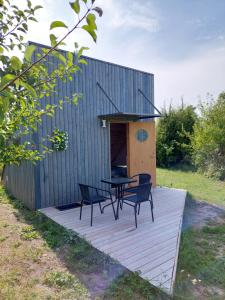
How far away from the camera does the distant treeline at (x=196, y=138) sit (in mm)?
9922

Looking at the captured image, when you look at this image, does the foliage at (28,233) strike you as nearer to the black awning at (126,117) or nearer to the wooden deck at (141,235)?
the wooden deck at (141,235)

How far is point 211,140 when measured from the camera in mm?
10023

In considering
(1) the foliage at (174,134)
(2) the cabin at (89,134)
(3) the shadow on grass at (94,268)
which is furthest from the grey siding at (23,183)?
(1) the foliage at (174,134)

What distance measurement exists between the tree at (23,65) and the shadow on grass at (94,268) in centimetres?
167

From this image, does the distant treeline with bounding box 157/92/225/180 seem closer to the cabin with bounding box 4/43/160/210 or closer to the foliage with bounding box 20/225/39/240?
the cabin with bounding box 4/43/160/210

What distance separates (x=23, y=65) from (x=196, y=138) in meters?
10.2

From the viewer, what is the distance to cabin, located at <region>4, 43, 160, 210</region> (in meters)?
5.28

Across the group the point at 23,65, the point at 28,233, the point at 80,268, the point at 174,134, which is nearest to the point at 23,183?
the point at 28,233

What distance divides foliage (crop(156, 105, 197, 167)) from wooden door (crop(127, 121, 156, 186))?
17.4 ft

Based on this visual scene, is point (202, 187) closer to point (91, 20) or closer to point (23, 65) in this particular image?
point (23, 65)

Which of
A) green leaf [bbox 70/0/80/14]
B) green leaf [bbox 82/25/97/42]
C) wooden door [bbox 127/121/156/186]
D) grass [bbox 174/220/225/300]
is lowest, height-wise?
grass [bbox 174/220/225/300]

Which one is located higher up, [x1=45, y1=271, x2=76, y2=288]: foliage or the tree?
the tree

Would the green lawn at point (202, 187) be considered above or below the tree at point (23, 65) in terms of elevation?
below

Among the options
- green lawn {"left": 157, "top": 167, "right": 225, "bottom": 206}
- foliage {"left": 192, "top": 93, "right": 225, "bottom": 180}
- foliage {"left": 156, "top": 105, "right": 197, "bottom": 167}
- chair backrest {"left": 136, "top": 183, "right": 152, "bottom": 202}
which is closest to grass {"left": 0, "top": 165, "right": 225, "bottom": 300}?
chair backrest {"left": 136, "top": 183, "right": 152, "bottom": 202}
